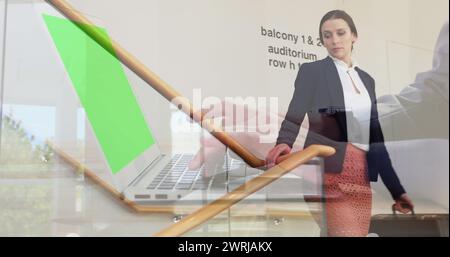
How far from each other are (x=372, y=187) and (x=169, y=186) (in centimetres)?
61

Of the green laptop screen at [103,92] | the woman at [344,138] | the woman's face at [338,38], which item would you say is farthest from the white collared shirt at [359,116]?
the green laptop screen at [103,92]

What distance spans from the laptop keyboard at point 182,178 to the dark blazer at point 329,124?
0.23 m

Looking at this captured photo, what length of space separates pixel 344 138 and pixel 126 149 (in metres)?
0.67

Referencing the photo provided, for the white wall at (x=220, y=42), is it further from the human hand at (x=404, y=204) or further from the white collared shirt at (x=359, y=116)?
the human hand at (x=404, y=204)

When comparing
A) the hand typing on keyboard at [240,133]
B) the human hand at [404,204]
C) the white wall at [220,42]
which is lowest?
the human hand at [404,204]

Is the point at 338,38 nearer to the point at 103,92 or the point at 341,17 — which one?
the point at 341,17

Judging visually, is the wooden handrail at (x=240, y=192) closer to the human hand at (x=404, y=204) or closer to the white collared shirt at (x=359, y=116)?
the white collared shirt at (x=359, y=116)

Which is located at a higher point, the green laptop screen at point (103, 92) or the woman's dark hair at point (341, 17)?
the woman's dark hair at point (341, 17)

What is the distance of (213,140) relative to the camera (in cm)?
104

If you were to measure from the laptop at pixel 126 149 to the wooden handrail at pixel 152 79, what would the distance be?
0.02 m

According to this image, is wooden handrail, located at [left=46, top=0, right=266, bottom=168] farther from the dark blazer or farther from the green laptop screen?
the dark blazer

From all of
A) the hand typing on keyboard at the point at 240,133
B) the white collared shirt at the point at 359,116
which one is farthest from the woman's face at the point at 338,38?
the hand typing on keyboard at the point at 240,133

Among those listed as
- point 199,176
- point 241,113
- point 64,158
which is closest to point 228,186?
point 199,176

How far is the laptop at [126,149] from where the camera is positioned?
1.03 meters
